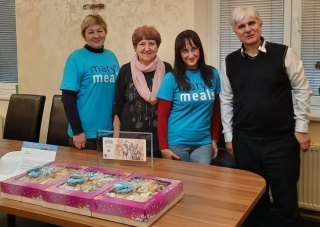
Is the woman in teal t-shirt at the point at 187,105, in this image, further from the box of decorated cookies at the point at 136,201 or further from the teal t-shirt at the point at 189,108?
the box of decorated cookies at the point at 136,201

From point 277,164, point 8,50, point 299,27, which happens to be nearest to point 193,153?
point 277,164

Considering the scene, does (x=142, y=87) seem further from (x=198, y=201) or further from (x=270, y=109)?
(x=198, y=201)

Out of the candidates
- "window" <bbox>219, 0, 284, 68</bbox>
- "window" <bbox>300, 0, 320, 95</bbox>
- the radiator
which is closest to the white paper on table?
the radiator

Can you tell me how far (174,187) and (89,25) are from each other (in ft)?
4.33

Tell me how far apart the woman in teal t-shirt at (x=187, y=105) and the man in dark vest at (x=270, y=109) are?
0.15m

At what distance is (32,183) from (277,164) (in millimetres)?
1195

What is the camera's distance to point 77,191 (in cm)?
126

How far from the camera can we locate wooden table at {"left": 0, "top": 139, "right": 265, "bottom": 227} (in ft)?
3.88

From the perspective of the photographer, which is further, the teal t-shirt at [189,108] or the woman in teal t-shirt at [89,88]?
the woman in teal t-shirt at [89,88]

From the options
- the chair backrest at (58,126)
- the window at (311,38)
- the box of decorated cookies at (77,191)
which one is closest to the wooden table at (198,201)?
the box of decorated cookies at (77,191)

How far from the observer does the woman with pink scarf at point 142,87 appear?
2078 mm

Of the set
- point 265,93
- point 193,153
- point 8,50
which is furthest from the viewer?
point 8,50

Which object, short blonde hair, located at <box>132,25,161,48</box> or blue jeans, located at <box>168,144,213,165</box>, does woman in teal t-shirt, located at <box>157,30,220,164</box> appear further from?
short blonde hair, located at <box>132,25,161,48</box>

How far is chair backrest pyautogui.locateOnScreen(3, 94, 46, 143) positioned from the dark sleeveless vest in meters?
1.59
